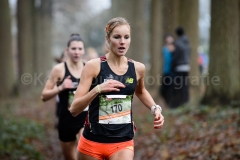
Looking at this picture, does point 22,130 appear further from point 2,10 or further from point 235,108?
point 2,10

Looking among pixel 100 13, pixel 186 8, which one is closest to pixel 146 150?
pixel 186 8

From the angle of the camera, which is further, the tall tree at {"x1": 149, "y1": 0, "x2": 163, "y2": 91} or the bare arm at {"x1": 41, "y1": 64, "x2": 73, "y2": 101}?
the tall tree at {"x1": 149, "y1": 0, "x2": 163, "y2": 91}

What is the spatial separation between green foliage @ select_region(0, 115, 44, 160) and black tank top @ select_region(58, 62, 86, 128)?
2.23 meters

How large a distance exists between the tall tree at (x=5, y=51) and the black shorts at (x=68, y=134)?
11144 mm

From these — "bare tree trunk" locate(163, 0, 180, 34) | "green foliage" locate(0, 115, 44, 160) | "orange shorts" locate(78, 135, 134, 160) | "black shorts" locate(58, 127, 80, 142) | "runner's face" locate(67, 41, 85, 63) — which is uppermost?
"bare tree trunk" locate(163, 0, 180, 34)

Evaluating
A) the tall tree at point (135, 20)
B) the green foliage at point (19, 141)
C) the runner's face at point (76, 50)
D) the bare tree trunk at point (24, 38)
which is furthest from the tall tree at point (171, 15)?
the bare tree trunk at point (24, 38)

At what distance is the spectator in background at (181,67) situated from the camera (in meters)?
12.2

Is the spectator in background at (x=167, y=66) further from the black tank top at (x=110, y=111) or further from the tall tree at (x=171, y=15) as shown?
the black tank top at (x=110, y=111)

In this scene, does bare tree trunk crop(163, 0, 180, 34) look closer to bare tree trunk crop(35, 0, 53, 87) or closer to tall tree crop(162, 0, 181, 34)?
tall tree crop(162, 0, 181, 34)

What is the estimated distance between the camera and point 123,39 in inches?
173

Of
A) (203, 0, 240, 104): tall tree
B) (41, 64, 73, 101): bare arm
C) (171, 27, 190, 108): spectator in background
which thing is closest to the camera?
(41, 64, 73, 101): bare arm

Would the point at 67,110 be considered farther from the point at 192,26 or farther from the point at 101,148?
the point at 192,26

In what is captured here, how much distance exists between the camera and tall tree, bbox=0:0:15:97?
17.2 metres

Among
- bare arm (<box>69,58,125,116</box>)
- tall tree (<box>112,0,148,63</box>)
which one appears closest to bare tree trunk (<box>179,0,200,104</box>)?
tall tree (<box>112,0,148,63</box>)
